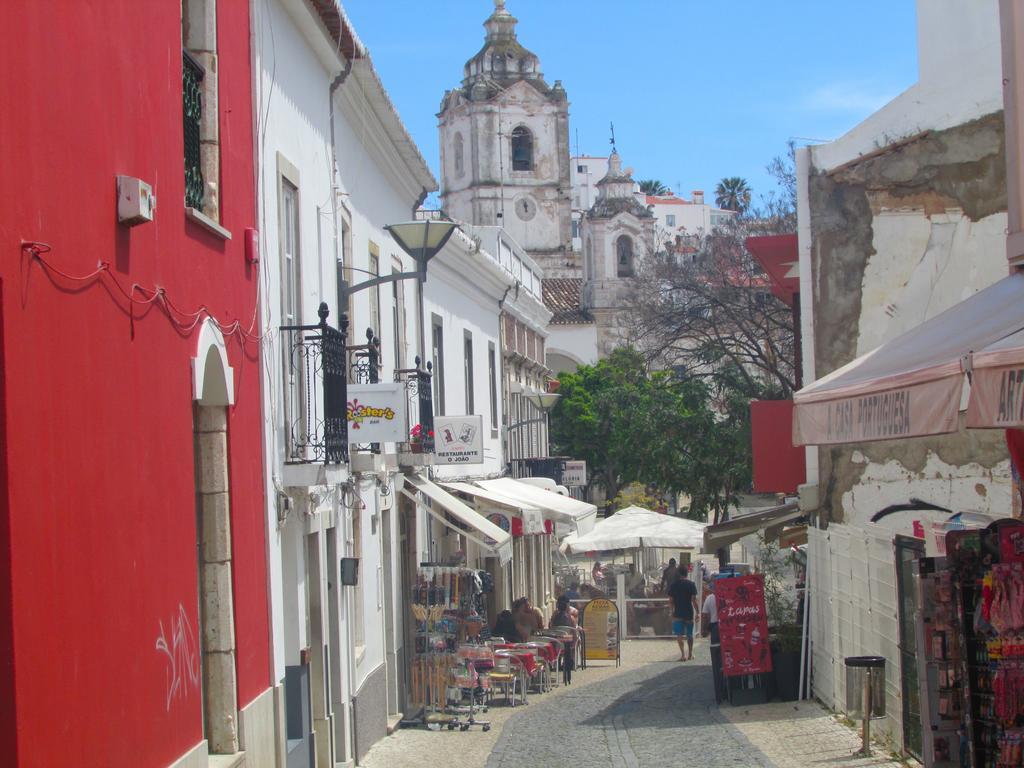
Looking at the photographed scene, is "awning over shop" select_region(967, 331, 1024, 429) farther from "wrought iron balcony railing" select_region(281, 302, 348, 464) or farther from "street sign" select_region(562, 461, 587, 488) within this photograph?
"street sign" select_region(562, 461, 587, 488)

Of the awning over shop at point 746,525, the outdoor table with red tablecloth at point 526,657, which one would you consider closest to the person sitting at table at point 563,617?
the outdoor table with red tablecloth at point 526,657

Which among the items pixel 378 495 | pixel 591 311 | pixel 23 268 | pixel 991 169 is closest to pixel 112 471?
pixel 23 268

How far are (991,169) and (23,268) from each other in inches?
455

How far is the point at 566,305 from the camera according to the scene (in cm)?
7894

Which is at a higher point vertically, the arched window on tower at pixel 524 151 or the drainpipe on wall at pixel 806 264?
the arched window on tower at pixel 524 151

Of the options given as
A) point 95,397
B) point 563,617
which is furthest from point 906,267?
point 95,397

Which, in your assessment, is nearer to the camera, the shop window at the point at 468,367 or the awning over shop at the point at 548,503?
the awning over shop at the point at 548,503

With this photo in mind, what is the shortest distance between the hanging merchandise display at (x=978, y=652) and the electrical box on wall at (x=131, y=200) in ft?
15.5

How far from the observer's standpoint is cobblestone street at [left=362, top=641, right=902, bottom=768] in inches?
517

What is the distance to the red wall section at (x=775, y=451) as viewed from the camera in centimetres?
1788

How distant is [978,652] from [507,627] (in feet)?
46.6

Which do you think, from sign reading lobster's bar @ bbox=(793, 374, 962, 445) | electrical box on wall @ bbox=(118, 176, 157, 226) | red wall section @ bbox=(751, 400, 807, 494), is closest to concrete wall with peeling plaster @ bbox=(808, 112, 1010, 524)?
red wall section @ bbox=(751, 400, 807, 494)

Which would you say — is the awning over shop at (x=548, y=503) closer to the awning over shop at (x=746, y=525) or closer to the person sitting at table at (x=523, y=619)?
the person sitting at table at (x=523, y=619)

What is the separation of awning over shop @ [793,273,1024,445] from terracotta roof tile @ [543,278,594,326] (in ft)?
226
